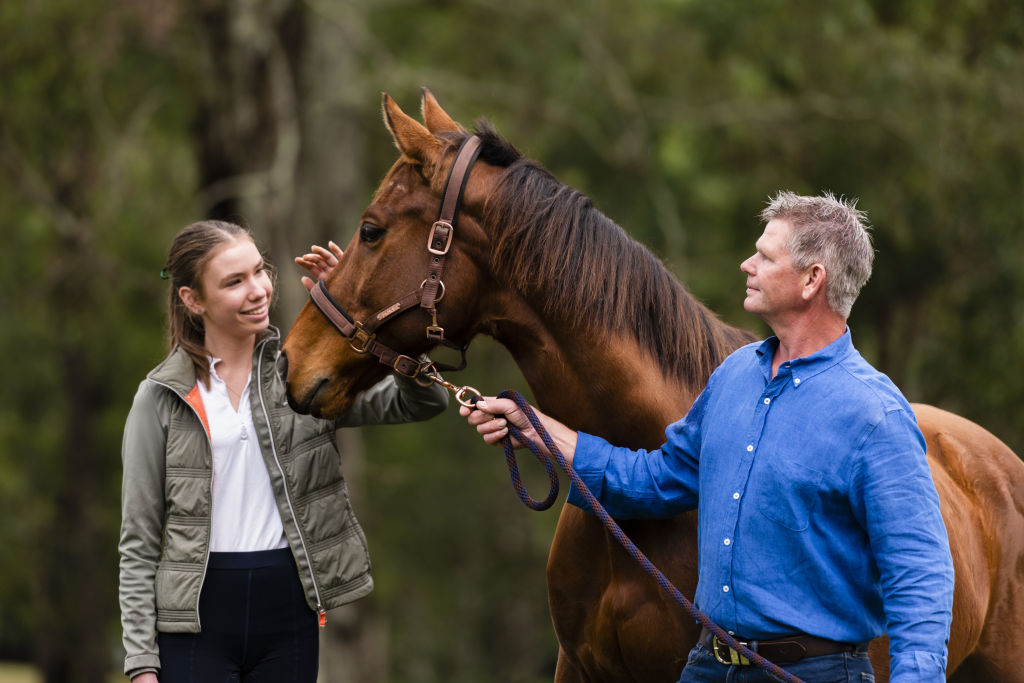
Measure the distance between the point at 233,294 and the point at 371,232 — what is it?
483 mm

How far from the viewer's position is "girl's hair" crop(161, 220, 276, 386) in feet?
11.0

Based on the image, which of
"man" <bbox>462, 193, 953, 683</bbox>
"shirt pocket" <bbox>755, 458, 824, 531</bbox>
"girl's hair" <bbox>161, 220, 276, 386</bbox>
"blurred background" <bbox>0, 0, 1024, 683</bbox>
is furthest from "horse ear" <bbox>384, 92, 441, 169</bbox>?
"blurred background" <bbox>0, 0, 1024, 683</bbox>

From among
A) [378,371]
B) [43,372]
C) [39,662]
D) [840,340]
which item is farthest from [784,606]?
[39,662]

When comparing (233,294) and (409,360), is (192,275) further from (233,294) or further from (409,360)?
(409,360)

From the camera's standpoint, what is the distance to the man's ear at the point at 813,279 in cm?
254

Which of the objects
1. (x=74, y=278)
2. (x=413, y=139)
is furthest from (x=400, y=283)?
(x=74, y=278)

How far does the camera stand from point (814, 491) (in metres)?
2.48

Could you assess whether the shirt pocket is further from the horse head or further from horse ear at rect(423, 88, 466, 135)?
horse ear at rect(423, 88, 466, 135)

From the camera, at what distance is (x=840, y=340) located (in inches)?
102

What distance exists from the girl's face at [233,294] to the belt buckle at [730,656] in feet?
5.44

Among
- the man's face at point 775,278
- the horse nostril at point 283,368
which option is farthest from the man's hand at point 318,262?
the man's face at point 775,278

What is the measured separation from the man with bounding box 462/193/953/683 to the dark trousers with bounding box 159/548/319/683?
4.00 feet

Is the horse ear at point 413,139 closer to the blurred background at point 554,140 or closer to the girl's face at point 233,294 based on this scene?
the girl's face at point 233,294

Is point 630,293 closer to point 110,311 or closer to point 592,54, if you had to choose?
point 592,54
